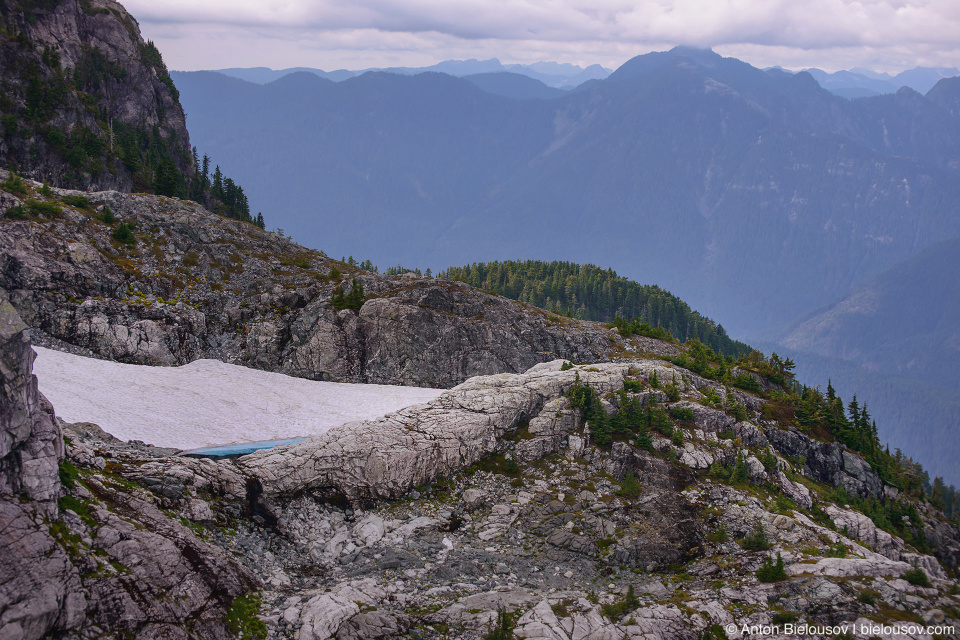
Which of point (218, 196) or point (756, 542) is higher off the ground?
point (218, 196)

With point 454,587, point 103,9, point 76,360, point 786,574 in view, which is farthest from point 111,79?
point 786,574

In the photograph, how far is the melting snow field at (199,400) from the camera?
5353cm

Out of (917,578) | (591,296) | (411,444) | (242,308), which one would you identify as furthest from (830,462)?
(591,296)

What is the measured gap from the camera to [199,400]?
61344 millimetres

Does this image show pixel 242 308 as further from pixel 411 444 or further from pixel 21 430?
pixel 21 430

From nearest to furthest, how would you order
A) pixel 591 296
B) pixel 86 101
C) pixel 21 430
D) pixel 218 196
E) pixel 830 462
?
pixel 21 430
pixel 830 462
pixel 86 101
pixel 218 196
pixel 591 296

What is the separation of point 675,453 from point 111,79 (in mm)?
138931

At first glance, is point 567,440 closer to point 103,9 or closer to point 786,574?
point 786,574

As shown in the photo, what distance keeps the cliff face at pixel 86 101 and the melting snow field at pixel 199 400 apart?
59.2 m

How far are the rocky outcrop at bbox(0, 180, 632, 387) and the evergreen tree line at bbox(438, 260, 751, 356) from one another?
2914 inches

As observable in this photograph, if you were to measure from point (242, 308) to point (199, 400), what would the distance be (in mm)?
24489

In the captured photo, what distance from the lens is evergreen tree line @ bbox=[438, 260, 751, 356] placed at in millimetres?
173875

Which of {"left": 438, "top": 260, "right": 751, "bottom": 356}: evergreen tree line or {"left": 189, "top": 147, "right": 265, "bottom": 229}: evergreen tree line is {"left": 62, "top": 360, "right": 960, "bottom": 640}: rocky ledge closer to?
{"left": 189, "top": 147, "right": 265, "bottom": 229}: evergreen tree line

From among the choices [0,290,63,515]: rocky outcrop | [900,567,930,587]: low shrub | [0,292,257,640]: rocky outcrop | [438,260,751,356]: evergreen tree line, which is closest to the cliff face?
[438,260,751,356]: evergreen tree line
